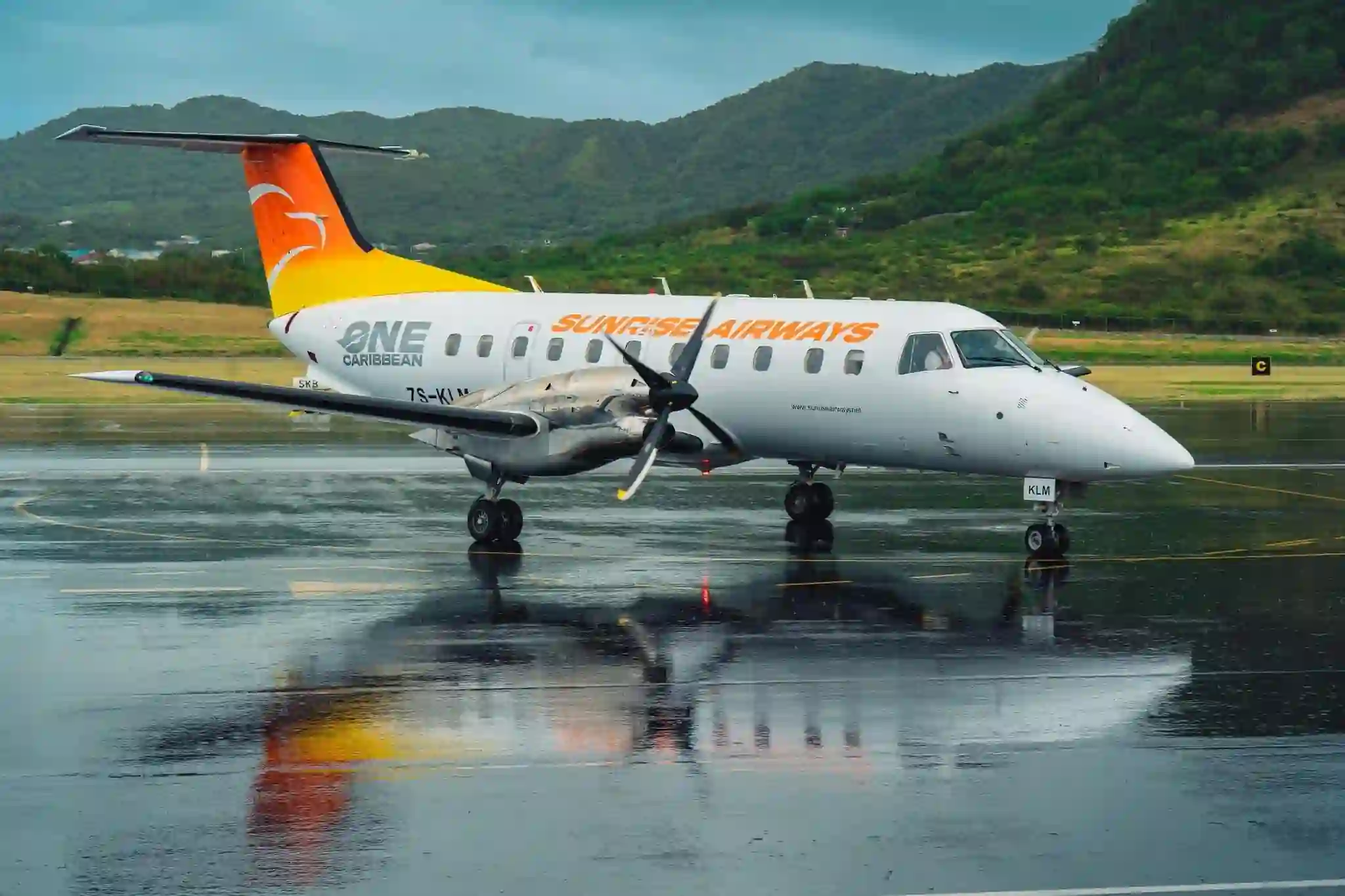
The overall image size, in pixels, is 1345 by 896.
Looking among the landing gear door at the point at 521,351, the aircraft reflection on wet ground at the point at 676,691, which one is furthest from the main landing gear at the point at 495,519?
the landing gear door at the point at 521,351

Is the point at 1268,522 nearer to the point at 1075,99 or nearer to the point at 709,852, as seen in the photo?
the point at 709,852

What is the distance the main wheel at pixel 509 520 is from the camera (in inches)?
865

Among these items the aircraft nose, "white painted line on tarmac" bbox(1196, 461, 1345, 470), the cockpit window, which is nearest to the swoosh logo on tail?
the cockpit window

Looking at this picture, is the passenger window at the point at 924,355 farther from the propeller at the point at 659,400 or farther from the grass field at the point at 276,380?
the grass field at the point at 276,380

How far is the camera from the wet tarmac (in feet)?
32.2

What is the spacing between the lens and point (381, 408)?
2139cm

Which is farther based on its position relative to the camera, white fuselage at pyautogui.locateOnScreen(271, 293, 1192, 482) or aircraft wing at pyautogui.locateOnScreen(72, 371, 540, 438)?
aircraft wing at pyautogui.locateOnScreen(72, 371, 540, 438)

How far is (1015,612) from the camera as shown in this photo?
17484 millimetres

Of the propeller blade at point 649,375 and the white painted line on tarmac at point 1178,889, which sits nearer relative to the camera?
the white painted line on tarmac at point 1178,889

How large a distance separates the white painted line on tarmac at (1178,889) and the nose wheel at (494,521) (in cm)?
1326

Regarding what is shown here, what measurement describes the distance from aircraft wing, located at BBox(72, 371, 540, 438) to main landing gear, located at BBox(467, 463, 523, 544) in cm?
79

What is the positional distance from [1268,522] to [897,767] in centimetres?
1468

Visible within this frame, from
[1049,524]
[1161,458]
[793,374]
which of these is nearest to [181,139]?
[793,374]

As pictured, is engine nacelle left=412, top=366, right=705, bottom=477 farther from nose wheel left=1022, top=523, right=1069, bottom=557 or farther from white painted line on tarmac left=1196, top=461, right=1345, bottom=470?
white painted line on tarmac left=1196, top=461, right=1345, bottom=470
